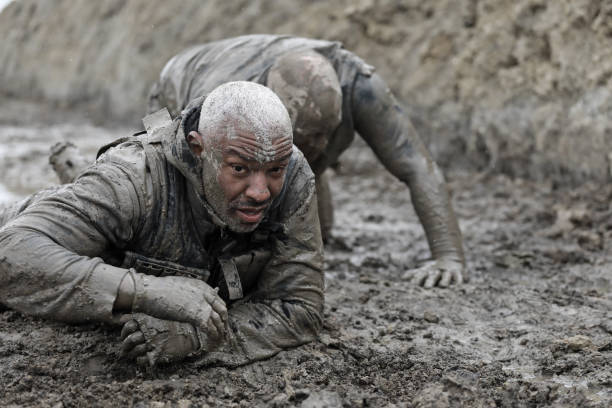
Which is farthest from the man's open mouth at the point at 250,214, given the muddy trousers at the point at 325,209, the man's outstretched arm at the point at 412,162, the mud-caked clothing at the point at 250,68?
the muddy trousers at the point at 325,209

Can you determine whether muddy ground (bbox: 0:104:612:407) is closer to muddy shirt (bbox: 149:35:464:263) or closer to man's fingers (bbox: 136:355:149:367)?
man's fingers (bbox: 136:355:149:367)

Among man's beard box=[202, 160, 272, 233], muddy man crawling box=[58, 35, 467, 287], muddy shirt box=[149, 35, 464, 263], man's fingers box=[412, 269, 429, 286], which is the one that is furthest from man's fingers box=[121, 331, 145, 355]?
man's fingers box=[412, 269, 429, 286]

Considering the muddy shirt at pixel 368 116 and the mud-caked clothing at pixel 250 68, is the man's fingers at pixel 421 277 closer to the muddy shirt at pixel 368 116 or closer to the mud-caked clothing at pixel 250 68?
the muddy shirt at pixel 368 116

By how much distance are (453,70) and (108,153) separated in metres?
5.95

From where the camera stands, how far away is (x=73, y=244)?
2.84m

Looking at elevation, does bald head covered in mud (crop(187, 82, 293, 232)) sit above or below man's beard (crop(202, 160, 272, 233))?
above

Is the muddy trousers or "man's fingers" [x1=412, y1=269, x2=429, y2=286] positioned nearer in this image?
"man's fingers" [x1=412, y1=269, x2=429, y2=286]

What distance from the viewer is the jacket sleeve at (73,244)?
2717mm

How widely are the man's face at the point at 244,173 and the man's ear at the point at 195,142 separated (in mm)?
49

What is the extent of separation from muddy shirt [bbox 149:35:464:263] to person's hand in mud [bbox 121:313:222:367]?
194 centimetres

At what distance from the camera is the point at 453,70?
8.41m

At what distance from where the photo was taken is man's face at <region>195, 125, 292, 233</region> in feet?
9.00

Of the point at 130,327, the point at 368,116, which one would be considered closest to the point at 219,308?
the point at 130,327

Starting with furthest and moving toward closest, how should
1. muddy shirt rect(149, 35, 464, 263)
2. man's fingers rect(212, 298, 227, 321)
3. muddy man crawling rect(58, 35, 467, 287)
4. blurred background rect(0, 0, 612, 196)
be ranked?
1. blurred background rect(0, 0, 612, 196)
2. muddy shirt rect(149, 35, 464, 263)
3. muddy man crawling rect(58, 35, 467, 287)
4. man's fingers rect(212, 298, 227, 321)
